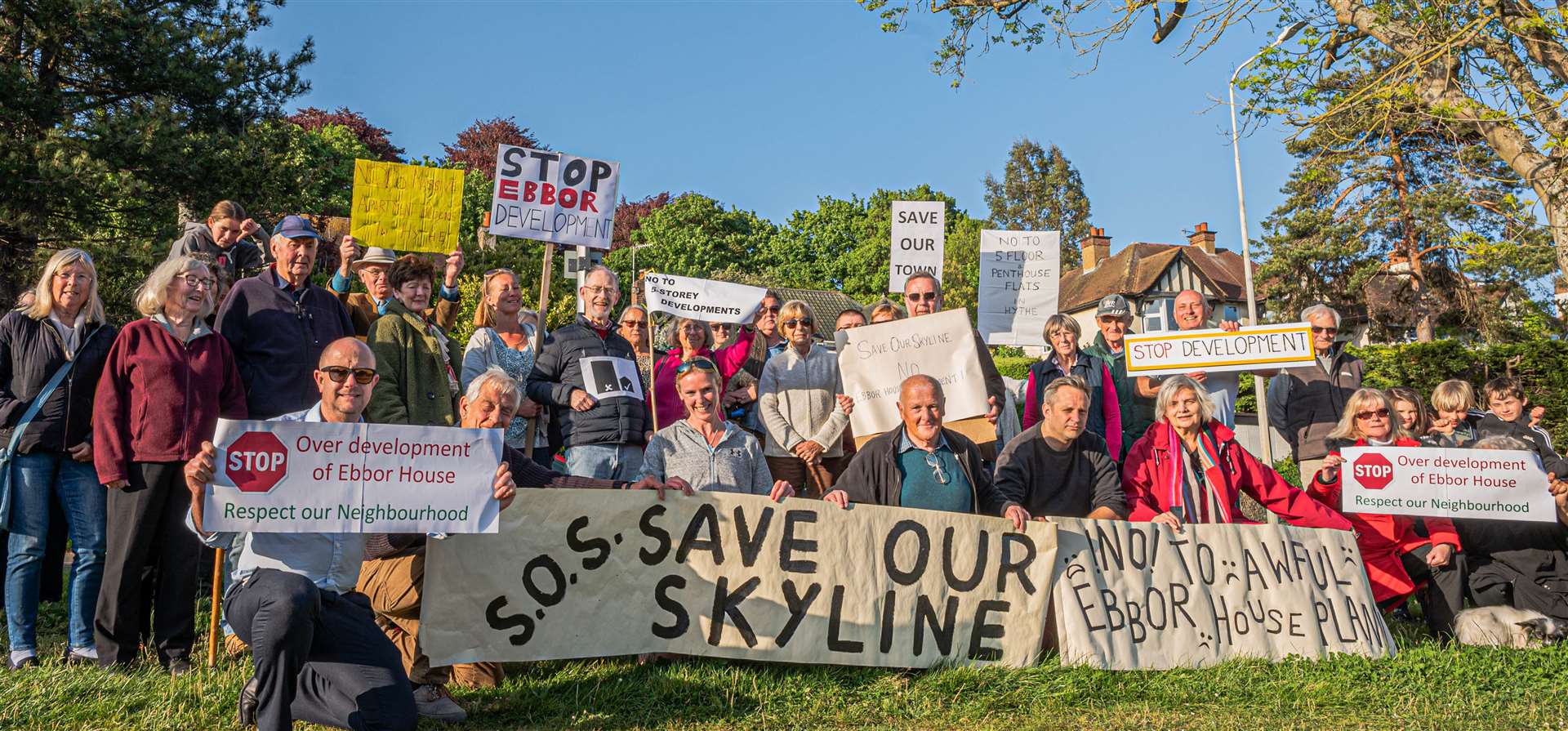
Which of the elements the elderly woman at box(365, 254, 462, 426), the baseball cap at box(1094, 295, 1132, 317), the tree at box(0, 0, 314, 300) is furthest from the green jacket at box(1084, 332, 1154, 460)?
the tree at box(0, 0, 314, 300)

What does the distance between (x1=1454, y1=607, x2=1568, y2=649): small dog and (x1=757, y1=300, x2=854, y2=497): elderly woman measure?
3.93 metres

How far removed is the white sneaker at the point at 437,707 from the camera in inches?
186

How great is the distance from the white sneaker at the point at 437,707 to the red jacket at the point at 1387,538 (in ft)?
17.5

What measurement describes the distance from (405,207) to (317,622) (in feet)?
14.9

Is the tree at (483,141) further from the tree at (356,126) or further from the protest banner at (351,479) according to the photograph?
the protest banner at (351,479)

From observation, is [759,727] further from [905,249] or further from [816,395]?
[905,249]

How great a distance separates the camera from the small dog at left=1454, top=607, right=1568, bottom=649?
21.3 ft

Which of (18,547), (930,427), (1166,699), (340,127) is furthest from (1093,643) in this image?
(340,127)

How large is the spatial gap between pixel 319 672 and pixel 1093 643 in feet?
12.2

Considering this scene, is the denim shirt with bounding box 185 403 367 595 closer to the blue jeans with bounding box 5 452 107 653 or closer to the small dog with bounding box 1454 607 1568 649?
the blue jeans with bounding box 5 452 107 653

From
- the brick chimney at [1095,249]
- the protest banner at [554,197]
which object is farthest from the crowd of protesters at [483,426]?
the brick chimney at [1095,249]

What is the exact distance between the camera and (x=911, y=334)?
7.55 meters

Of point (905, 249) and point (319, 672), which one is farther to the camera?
point (905, 249)

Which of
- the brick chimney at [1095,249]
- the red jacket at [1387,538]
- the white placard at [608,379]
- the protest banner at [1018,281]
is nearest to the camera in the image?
the white placard at [608,379]
